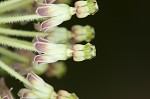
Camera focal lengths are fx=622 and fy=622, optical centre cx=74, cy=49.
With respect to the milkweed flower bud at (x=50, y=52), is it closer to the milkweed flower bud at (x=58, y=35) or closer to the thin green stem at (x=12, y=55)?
the milkweed flower bud at (x=58, y=35)

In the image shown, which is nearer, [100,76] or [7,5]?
[7,5]

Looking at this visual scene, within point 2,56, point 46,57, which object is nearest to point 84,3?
point 46,57

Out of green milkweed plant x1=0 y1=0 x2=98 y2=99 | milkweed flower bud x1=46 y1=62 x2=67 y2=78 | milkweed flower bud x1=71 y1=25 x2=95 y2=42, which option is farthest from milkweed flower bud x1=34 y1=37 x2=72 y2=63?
milkweed flower bud x1=46 y1=62 x2=67 y2=78

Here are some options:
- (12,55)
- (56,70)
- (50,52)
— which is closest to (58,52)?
(50,52)

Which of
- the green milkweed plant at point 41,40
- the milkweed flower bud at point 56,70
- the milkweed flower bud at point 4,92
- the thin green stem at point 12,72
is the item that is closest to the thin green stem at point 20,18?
the green milkweed plant at point 41,40

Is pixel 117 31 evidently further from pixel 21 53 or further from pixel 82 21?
pixel 21 53

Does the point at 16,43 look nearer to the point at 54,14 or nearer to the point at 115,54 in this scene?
the point at 54,14

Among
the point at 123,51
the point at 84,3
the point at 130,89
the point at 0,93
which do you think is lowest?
the point at 130,89
